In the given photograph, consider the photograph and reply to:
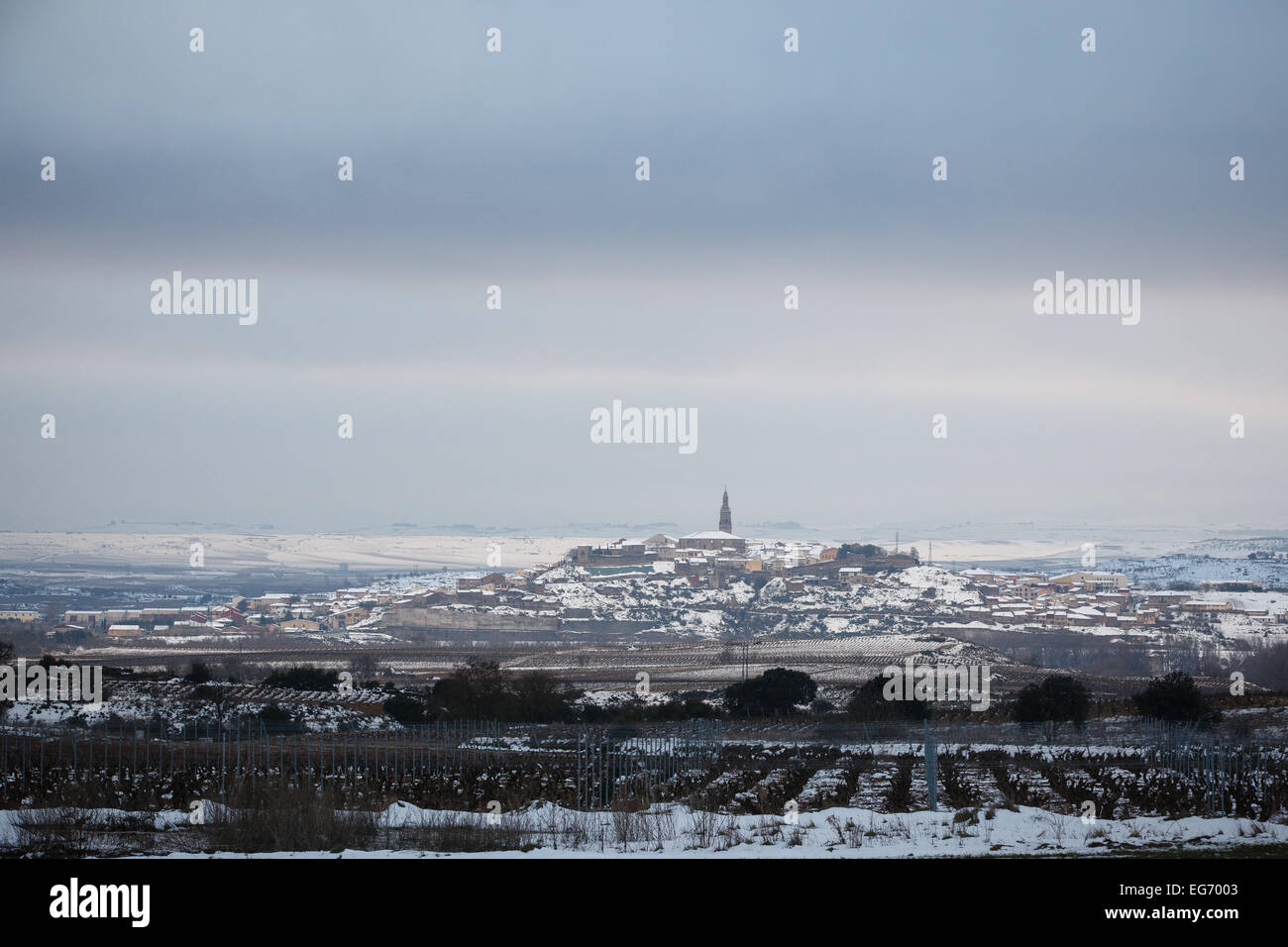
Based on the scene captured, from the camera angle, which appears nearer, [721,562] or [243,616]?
[243,616]

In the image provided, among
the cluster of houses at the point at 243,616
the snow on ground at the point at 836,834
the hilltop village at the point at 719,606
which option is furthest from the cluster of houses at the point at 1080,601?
the snow on ground at the point at 836,834

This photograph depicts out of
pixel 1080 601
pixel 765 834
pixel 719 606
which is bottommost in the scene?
pixel 719 606

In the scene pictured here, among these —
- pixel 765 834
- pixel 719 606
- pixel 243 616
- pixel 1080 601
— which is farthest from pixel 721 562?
pixel 765 834

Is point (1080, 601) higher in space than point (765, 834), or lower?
lower

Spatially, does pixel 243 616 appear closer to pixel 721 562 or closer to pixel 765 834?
pixel 721 562

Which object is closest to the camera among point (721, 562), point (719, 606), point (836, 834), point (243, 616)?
point (836, 834)

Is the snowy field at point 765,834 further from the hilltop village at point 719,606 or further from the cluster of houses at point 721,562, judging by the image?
the cluster of houses at point 721,562
